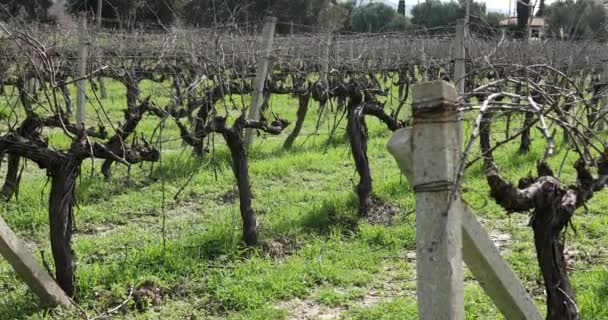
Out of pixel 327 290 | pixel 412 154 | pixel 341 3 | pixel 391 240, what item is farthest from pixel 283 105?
pixel 341 3

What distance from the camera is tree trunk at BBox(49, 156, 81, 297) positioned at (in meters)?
3.65

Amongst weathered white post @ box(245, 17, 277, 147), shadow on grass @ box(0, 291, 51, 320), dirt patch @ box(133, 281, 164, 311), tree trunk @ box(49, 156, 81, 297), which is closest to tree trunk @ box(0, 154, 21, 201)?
tree trunk @ box(49, 156, 81, 297)

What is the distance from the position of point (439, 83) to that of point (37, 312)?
2.78 m

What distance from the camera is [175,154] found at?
7902mm

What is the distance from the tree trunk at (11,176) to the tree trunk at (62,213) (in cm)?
51

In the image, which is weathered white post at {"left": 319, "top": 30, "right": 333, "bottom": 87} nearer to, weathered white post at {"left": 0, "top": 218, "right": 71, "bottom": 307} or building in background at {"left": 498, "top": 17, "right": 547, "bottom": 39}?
A: building in background at {"left": 498, "top": 17, "right": 547, "bottom": 39}

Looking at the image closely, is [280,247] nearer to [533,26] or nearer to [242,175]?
[242,175]

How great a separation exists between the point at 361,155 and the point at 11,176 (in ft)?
9.60

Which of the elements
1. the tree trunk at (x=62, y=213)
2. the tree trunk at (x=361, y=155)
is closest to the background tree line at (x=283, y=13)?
the tree trunk at (x=361, y=155)

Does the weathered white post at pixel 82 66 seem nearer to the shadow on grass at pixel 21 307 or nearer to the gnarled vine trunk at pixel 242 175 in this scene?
the gnarled vine trunk at pixel 242 175

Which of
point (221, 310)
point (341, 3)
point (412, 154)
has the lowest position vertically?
point (221, 310)

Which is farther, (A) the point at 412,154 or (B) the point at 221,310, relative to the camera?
(B) the point at 221,310

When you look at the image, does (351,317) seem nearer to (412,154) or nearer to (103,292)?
(103,292)

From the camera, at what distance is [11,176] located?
16.9 ft
